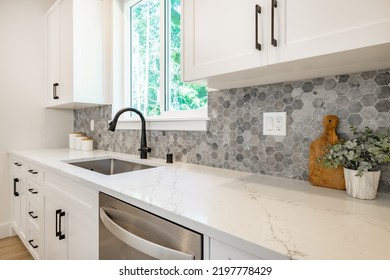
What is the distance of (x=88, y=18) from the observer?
2.04 m

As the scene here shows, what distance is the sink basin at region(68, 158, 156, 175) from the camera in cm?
171

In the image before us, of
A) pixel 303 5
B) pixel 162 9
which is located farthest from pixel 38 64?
pixel 303 5

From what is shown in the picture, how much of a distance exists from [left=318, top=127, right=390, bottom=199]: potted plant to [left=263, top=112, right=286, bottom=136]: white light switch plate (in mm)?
279

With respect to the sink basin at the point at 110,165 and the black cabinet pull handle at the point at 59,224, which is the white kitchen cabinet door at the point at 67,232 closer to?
the black cabinet pull handle at the point at 59,224

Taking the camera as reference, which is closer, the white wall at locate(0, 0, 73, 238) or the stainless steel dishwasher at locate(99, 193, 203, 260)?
the stainless steel dishwasher at locate(99, 193, 203, 260)

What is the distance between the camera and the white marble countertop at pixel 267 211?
0.49 m

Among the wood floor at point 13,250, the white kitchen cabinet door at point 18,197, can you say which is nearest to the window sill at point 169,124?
the white kitchen cabinet door at point 18,197

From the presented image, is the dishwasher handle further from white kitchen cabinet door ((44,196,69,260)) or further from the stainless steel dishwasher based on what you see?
white kitchen cabinet door ((44,196,69,260))

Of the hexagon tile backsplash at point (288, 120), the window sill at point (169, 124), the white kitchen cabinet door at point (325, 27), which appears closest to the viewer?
the white kitchen cabinet door at point (325, 27)

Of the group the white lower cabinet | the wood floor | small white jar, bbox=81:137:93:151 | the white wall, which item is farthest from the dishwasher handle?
the white wall

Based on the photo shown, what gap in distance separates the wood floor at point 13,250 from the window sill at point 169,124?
4.53 feet

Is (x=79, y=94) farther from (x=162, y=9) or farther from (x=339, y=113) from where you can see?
(x=339, y=113)

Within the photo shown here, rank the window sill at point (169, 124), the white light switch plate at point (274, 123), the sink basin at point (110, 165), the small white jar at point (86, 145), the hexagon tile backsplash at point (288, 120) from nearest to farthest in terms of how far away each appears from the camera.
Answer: the hexagon tile backsplash at point (288, 120), the white light switch plate at point (274, 123), the window sill at point (169, 124), the sink basin at point (110, 165), the small white jar at point (86, 145)

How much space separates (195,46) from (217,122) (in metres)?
0.47
